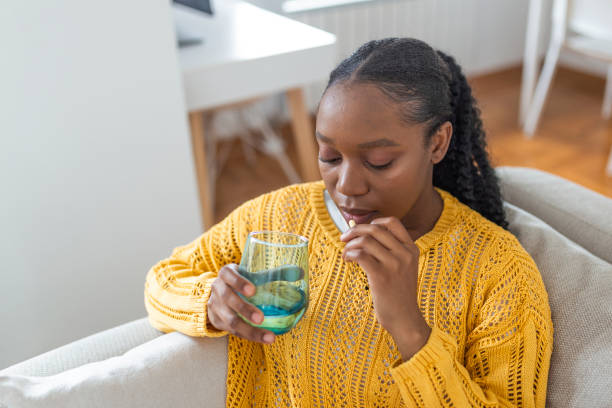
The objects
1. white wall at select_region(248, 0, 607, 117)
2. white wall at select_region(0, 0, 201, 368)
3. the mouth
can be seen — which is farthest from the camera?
white wall at select_region(248, 0, 607, 117)

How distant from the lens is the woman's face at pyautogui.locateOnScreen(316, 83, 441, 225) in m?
0.86

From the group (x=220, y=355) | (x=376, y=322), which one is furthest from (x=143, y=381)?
(x=376, y=322)

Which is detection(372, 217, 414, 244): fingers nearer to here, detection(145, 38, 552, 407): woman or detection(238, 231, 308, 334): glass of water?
detection(145, 38, 552, 407): woman

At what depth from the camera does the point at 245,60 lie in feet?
5.60

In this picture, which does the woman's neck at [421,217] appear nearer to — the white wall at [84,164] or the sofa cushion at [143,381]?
the sofa cushion at [143,381]

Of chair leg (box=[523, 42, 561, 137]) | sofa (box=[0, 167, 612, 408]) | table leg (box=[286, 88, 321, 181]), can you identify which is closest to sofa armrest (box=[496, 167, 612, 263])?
sofa (box=[0, 167, 612, 408])

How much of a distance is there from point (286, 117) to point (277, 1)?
57cm

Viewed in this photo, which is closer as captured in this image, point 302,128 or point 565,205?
point 565,205

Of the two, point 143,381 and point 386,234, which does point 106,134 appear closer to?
point 143,381

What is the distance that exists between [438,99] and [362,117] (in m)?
0.15

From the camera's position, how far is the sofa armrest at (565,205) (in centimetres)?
114

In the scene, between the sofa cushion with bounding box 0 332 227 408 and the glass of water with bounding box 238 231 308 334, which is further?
the sofa cushion with bounding box 0 332 227 408

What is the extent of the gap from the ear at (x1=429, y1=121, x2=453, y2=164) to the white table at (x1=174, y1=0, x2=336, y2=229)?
2.88ft

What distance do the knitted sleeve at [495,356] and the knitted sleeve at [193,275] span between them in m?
0.33
